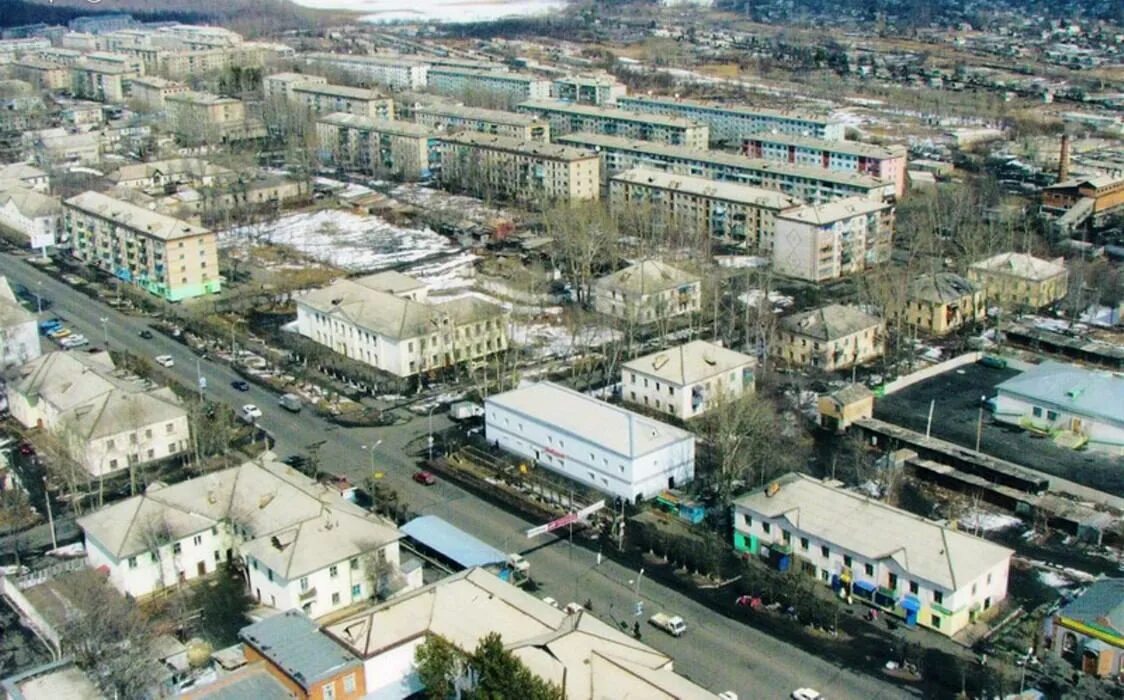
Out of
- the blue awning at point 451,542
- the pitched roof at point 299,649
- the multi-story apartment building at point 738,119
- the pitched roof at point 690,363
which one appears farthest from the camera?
the multi-story apartment building at point 738,119

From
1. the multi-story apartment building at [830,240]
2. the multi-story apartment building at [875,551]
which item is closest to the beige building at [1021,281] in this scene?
the multi-story apartment building at [830,240]

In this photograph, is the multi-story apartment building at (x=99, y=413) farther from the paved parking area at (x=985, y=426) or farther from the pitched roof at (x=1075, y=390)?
the pitched roof at (x=1075, y=390)

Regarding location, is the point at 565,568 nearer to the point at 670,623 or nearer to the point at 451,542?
the point at 451,542

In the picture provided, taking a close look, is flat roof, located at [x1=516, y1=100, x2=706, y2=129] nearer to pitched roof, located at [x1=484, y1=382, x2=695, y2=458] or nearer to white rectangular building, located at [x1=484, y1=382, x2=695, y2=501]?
pitched roof, located at [x1=484, y1=382, x2=695, y2=458]

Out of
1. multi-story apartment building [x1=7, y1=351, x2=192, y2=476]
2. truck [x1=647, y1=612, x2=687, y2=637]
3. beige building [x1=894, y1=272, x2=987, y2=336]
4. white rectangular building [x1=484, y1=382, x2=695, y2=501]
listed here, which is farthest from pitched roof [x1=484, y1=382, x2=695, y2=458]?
beige building [x1=894, y1=272, x2=987, y2=336]

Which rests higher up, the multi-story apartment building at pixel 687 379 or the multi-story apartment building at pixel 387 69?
the multi-story apartment building at pixel 387 69
